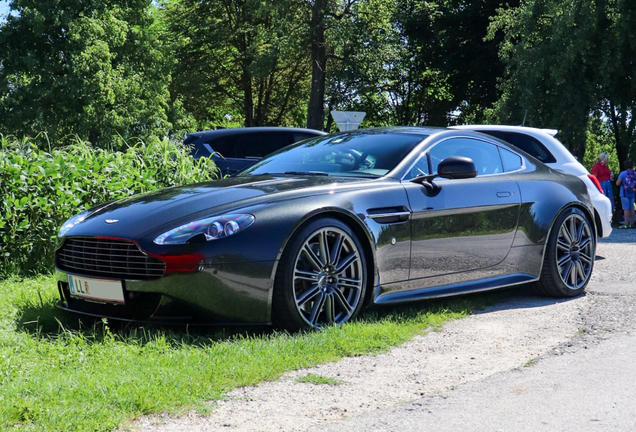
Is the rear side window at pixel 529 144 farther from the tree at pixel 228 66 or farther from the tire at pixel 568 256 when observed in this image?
the tree at pixel 228 66

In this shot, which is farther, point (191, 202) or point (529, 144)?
point (529, 144)

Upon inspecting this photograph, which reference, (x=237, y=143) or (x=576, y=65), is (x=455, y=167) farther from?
(x=576, y=65)

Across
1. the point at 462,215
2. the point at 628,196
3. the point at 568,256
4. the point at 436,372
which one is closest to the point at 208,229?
the point at 436,372

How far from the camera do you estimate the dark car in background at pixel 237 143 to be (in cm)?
1258

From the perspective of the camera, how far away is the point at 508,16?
27875 mm

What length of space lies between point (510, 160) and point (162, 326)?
331cm

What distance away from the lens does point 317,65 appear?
3030 centimetres

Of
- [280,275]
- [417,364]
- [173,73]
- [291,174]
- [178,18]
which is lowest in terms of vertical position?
[417,364]

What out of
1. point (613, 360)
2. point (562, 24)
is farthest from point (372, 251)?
point (562, 24)

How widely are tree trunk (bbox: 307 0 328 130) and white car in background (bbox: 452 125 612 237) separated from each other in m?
20.7

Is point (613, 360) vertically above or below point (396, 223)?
below

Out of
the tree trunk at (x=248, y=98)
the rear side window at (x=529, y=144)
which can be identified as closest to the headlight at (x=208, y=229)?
the rear side window at (x=529, y=144)

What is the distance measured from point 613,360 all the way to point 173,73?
3555 centimetres

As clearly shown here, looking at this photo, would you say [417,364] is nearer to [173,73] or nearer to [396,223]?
[396,223]
